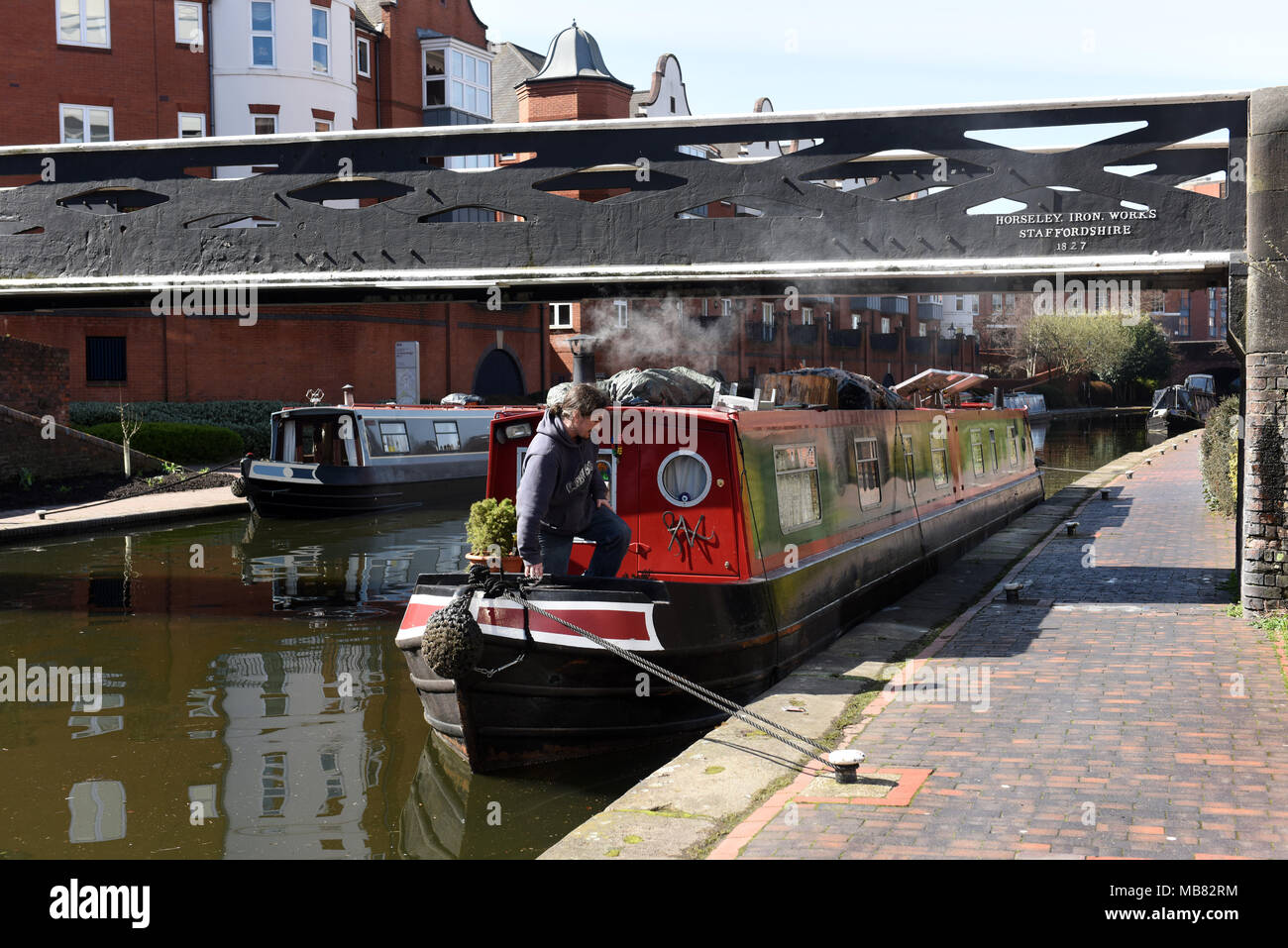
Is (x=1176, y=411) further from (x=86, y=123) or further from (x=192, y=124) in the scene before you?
(x=86, y=123)

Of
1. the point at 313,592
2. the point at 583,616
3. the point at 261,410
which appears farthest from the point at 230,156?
the point at 261,410

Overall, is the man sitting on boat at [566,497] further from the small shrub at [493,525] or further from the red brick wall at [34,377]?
the red brick wall at [34,377]

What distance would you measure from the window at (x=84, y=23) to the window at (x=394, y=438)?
14306 mm

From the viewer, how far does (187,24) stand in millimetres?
29906

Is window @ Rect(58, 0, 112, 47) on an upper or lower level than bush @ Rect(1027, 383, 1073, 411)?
upper

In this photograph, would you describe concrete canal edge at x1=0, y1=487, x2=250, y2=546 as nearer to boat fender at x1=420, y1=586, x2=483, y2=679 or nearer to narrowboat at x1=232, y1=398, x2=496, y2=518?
narrowboat at x1=232, y1=398, x2=496, y2=518

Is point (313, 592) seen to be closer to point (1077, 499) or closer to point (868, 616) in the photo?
point (868, 616)

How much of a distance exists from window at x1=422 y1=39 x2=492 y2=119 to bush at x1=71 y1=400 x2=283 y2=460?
12.5 m

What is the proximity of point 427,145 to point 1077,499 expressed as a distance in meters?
13.7

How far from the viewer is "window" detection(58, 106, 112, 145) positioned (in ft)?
93.9

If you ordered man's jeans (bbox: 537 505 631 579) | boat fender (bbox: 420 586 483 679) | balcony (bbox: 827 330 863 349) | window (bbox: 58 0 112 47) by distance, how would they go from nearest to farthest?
boat fender (bbox: 420 586 483 679)
man's jeans (bbox: 537 505 631 579)
window (bbox: 58 0 112 47)
balcony (bbox: 827 330 863 349)

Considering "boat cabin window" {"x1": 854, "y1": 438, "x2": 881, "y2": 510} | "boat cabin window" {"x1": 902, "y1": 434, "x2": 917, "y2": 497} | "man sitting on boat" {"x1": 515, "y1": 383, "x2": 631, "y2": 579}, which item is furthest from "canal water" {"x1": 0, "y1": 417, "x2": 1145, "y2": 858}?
"boat cabin window" {"x1": 902, "y1": 434, "x2": 917, "y2": 497}

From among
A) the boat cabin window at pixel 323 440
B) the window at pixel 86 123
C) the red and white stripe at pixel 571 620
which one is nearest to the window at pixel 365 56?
the window at pixel 86 123

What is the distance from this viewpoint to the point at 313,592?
13.6m
